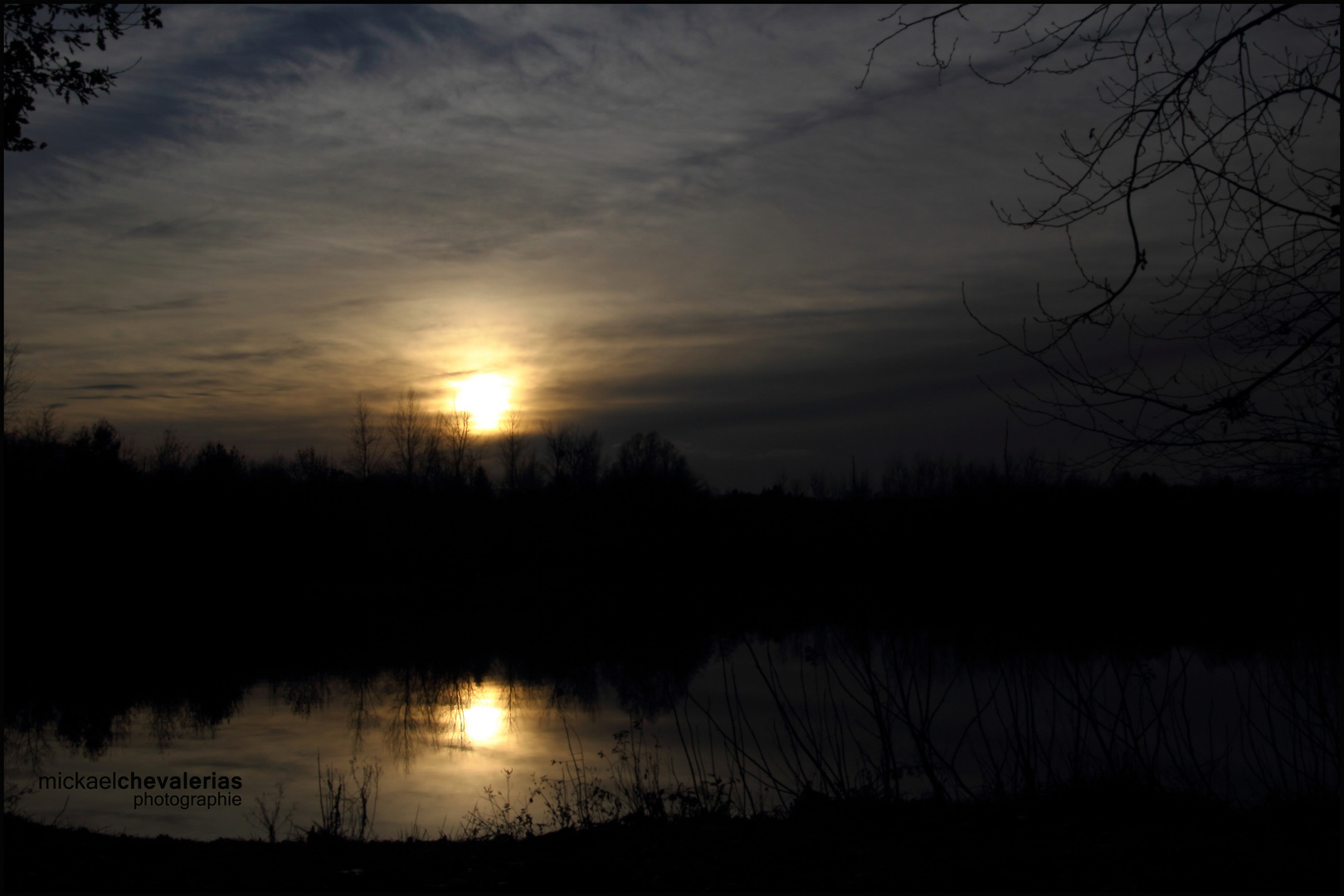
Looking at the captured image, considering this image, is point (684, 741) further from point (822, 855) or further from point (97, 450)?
point (97, 450)

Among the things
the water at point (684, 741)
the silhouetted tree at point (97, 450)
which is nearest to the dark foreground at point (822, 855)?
the water at point (684, 741)

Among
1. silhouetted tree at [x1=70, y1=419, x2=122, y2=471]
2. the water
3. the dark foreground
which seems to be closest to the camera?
the dark foreground

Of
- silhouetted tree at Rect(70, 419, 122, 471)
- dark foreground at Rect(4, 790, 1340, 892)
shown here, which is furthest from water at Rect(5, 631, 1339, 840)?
silhouetted tree at Rect(70, 419, 122, 471)

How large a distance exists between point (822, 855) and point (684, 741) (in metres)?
4.97

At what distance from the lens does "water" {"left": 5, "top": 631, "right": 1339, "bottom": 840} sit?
662cm

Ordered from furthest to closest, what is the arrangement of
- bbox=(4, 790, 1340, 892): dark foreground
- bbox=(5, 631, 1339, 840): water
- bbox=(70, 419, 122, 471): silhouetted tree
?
bbox=(70, 419, 122, 471): silhouetted tree < bbox=(5, 631, 1339, 840): water < bbox=(4, 790, 1340, 892): dark foreground

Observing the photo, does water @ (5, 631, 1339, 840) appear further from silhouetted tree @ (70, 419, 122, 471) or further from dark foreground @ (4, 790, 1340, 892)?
silhouetted tree @ (70, 419, 122, 471)

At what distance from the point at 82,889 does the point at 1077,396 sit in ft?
21.6

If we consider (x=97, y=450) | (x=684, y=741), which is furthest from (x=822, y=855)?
(x=97, y=450)

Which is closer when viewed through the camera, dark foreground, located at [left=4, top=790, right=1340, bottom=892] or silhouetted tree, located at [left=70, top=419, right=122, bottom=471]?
dark foreground, located at [left=4, top=790, right=1340, bottom=892]

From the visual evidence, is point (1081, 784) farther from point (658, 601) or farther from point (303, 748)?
point (658, 601)

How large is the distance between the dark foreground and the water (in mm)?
418

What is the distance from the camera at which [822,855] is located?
17.7 ft

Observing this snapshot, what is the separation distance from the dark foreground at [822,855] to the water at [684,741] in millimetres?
418
